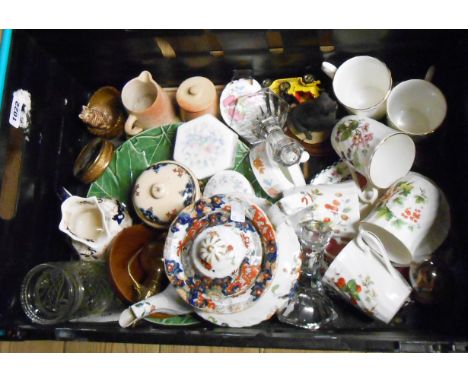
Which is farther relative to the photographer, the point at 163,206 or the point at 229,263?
the point at 163,206

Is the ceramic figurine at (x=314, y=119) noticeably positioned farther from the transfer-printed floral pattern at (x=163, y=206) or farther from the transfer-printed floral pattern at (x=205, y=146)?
the transfer-printed floral pattern at (x=163, y=206)

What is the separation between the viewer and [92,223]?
99cm

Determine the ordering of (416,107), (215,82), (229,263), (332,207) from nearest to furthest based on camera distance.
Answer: (229,263) → (332,207) → (416,107) → (215,82)

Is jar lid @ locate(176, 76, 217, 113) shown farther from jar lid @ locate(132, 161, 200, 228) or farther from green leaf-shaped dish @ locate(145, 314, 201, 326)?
green leaf-shaped dish @ locate(145, 314, 201, 326)

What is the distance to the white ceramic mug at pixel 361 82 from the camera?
38.1 inches

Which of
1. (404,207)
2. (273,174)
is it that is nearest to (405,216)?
(404,207)

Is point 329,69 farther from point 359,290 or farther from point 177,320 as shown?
point 177,320

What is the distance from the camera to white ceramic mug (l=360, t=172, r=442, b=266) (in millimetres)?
850

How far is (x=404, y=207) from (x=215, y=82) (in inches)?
19.1

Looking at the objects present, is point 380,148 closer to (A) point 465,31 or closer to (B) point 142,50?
(A) point 465,31

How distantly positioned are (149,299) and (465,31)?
712 millimetres

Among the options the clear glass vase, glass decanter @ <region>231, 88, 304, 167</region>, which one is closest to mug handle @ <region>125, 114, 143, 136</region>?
glass decanter @ <region>231, 88, 304, 167</region>

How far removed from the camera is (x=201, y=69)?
1.08 m

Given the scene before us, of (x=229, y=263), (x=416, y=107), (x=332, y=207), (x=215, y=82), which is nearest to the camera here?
(x=229, y=263)
